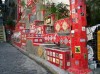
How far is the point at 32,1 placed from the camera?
19203 mm

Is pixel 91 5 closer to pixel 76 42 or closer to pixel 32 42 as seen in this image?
pixel 76 42

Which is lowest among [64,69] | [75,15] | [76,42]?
[64,69]

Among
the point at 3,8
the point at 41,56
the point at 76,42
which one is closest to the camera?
the point at 76,42

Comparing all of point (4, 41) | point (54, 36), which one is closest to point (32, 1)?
point (54, 36)

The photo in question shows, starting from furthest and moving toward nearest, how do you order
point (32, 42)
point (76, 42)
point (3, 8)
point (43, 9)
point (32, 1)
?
point (3, 8) < point (32, 1) < point (43, 9) < point (32, 42) < point (76, 42)

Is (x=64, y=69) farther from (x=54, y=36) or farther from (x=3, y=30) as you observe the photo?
(x=3, y=30)

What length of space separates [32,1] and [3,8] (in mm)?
24891

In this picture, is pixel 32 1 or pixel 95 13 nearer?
pixel 95 13

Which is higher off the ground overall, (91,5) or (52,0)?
(52,0)

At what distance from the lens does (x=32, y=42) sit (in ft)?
46.7

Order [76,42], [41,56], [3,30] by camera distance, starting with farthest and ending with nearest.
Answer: [3,30] < [41,56] < [76,42]

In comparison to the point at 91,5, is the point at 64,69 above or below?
below

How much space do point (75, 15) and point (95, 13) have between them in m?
1.36

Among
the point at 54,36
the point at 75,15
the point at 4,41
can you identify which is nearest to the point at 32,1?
the point at 54,36
